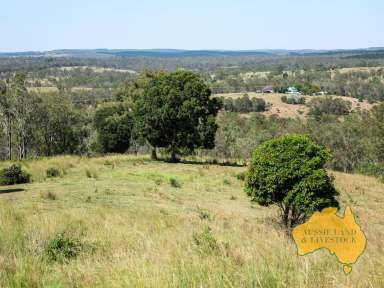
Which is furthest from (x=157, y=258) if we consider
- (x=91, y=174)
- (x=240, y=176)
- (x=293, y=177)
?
(x=240, y=176)

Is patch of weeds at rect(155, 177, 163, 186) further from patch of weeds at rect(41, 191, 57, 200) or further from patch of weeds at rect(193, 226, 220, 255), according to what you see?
patch of weeds at rect(193, 226, 220, 255)

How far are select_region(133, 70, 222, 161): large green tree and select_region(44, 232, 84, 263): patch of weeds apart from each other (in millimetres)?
28451

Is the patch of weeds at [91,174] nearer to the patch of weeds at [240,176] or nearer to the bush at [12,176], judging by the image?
the bush at [12,176]

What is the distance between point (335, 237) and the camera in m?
4.32

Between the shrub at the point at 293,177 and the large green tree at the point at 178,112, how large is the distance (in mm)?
19318

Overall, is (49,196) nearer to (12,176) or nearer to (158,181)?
(12,176)

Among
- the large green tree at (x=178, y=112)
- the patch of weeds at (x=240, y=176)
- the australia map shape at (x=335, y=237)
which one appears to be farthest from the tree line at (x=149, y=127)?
the australia map shape at (x=335, y=237)

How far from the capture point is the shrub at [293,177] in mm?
15094

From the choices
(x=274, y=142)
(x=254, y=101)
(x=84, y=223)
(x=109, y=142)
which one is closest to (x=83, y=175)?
(x=274, y=142)

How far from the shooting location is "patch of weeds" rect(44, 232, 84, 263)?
20.0 ft

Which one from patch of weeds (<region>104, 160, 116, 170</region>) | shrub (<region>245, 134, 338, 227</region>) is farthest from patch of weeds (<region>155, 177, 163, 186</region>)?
shrub (<region>245, 134, 338, 227</region>)

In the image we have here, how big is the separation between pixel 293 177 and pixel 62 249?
10.3 metres

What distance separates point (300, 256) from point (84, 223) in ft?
18.4

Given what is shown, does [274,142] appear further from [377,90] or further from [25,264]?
[377,90]
